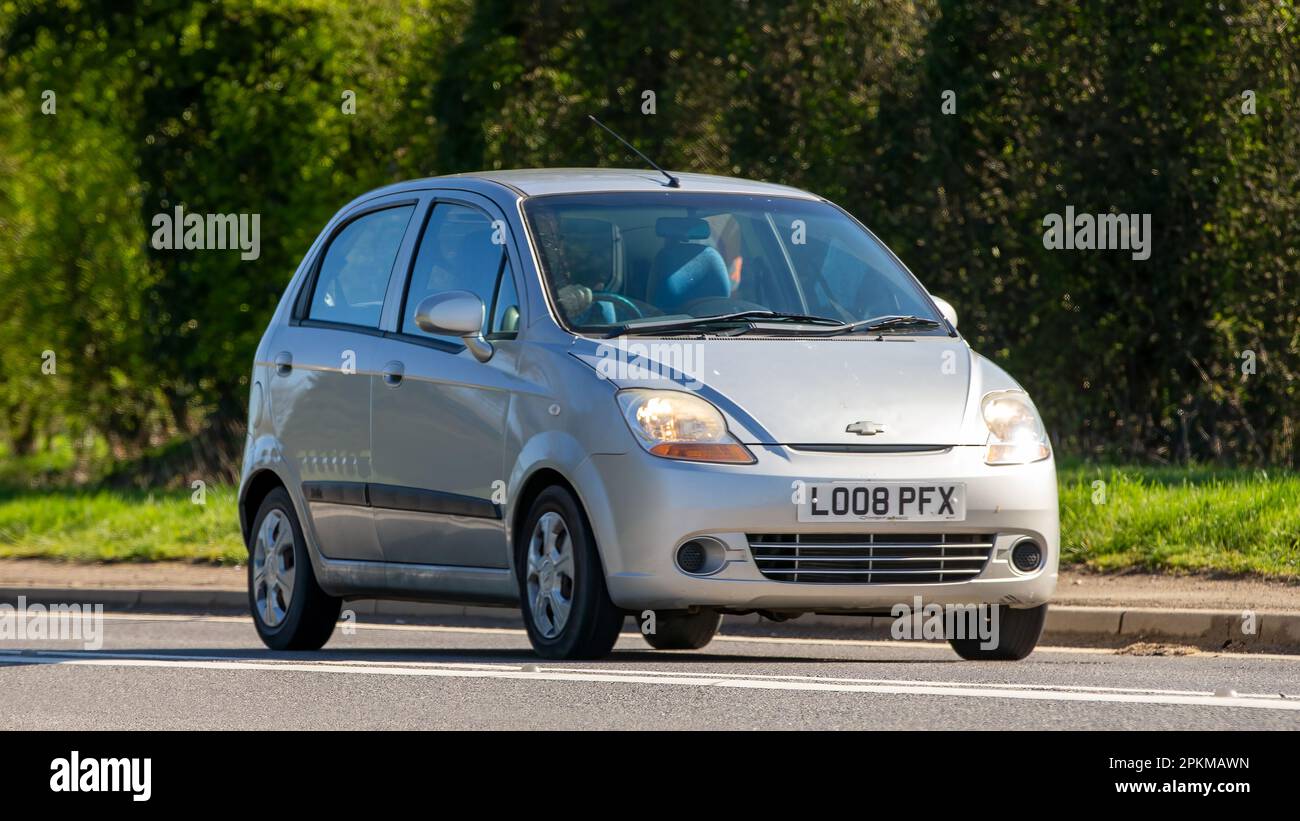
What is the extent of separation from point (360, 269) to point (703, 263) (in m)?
1.98

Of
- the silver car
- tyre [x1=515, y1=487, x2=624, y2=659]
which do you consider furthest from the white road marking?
the silver car

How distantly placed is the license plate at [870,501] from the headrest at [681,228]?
163cm

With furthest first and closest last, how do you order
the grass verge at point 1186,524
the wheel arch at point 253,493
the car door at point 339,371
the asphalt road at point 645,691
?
1. the grass verge at point 1186,524
2. the wheel arch at point 253,493
3. the car door at point 339,371
4. the asphalt road at point 645,691

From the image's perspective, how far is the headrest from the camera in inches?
382

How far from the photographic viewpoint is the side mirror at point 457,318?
9414mm

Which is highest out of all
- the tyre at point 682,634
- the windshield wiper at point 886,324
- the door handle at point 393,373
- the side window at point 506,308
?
the side window at point 506,308

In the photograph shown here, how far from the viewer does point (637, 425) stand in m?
8.59

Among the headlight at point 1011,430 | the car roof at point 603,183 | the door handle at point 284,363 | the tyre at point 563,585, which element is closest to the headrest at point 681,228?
the car roof at point 603,183

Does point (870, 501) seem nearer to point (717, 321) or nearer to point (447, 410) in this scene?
point (717, 321)

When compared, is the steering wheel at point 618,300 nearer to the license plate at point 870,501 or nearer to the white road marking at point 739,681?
the license plate at point 870,501

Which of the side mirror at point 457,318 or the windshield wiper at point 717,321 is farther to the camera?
the side mirror at point 457,318

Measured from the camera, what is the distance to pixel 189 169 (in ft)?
85.3

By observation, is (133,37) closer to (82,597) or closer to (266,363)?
(82,597)
